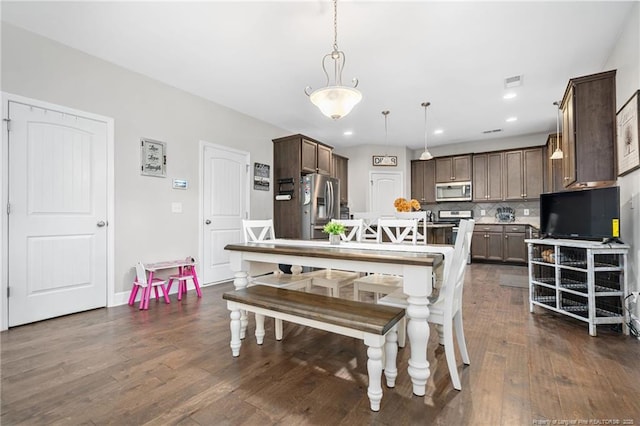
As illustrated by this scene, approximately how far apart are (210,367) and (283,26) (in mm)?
2769

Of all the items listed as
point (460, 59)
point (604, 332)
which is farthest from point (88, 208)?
point (604, 332)

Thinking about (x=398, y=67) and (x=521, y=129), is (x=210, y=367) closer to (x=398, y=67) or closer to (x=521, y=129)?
(x=398, y=67)

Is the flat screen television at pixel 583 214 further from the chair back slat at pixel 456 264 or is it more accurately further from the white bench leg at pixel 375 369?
the white bench leg at pixel 375 369

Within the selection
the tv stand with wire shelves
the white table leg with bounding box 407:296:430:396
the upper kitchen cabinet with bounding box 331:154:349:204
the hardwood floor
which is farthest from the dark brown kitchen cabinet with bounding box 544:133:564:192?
the white table leg with bounding box 407:296:430:396

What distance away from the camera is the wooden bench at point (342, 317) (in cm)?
145

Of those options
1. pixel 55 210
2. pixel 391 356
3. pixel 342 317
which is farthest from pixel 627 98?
pixel 55 210

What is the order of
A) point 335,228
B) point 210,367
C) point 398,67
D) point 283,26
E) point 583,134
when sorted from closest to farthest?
point 210,367 < point 335,228 < point 283,26 < point 583,134 < point 398,67

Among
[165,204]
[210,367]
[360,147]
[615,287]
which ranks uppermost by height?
[360,147]

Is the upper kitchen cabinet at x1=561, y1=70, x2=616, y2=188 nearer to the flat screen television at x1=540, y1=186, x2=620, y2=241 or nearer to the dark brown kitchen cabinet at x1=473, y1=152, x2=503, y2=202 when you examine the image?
the flat screen television at x1=540, y1=186, x2=620, y2=241

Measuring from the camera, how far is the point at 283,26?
2.60 meters

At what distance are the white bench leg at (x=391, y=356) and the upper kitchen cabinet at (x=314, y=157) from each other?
3.78m

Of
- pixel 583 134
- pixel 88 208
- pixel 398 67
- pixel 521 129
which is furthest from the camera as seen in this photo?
pixel 521 129

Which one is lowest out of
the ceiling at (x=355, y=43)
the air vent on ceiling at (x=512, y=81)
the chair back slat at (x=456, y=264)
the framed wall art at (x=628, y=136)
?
the chair back slat at (x=456, y=264)

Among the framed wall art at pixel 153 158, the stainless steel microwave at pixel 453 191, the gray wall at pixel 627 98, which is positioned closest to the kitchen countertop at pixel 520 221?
the stainless steel microwave at pixel 453 191
